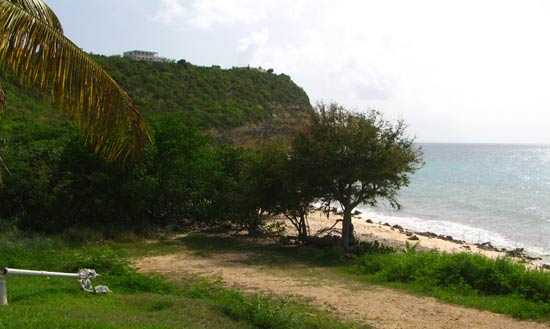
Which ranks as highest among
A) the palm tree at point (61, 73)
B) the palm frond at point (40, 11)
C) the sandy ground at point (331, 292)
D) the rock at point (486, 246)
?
the palm frond at point (40, 11)

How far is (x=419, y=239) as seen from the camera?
2359 centimetres

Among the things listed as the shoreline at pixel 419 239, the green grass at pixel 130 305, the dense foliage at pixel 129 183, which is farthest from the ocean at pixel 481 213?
the green grass at pixel 130 305

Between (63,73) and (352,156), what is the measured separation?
1083 cm

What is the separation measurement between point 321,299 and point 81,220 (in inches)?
425

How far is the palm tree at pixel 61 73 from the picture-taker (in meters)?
5.89

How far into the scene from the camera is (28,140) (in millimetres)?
19422

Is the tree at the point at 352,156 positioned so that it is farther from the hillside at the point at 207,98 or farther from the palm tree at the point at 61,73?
the hillside at the point at 207,98

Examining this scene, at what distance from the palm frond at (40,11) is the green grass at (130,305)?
3.74 metres

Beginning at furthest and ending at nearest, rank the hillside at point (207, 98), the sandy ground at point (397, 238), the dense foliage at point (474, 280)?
1. the hillside at point (207, 98)
2. the sandy ground at point (397, 238)
3. the dense foliage at point (474, 280)

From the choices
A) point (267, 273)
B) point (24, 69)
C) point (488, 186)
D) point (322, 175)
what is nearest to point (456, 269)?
point (267, 273)

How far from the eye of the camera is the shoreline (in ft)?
66.6

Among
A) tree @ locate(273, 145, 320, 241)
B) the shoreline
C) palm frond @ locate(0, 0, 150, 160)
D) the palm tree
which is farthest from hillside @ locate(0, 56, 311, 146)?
palm frond @ locate(0, 0, 150, 160)

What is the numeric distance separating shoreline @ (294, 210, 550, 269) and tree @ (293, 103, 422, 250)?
10.7 ft

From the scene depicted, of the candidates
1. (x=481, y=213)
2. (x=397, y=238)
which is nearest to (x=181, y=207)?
(x=397, y=238)
